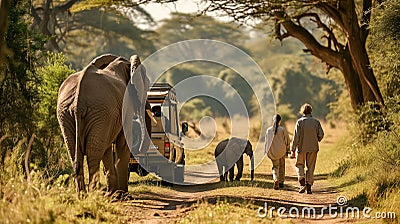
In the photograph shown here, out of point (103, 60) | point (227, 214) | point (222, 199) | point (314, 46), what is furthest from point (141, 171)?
point (314, 46)

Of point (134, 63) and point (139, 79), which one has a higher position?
point (134, 63)

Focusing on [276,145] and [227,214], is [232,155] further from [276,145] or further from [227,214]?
[227,214]

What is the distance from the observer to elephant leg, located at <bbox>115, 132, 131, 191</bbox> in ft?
46.7

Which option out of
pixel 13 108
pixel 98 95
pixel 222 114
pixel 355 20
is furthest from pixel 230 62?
pixel 98 95

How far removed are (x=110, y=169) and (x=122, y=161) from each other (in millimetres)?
843

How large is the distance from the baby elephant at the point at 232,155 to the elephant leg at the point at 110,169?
4713 millimetres

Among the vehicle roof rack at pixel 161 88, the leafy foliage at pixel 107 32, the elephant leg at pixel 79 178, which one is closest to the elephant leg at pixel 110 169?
the elephant leg at pixel 79 178

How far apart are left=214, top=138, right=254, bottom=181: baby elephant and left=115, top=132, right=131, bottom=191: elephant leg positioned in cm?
402

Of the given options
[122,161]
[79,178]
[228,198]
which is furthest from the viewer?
[122,161]

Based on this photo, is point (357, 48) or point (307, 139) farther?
point (357, 48)

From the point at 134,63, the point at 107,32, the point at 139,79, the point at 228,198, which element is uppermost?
the point at 107,32

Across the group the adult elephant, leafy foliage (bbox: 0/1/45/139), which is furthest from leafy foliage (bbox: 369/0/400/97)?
leafy foliage (bbox: 0/1/45/139)

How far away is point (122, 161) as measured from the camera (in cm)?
1442

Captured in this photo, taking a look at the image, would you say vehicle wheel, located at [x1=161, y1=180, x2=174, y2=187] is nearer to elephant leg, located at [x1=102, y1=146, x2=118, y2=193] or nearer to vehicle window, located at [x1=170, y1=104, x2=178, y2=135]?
vehicle window, located at [x1=170, y1=104, x2=178, y2=135]
